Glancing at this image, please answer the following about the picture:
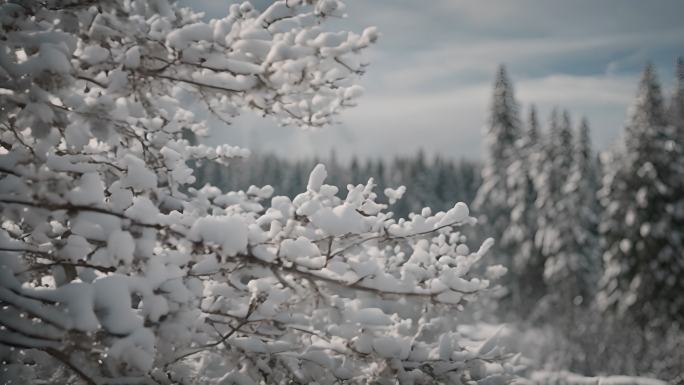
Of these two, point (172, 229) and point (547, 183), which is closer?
point (172, 229)

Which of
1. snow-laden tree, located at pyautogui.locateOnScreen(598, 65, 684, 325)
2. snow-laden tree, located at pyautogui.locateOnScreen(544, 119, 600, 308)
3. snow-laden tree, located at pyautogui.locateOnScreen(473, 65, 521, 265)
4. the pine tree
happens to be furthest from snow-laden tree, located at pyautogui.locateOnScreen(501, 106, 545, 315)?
snow-laden tree, located at pyautogui.locateOnScreen(598, 65, 684, 325)

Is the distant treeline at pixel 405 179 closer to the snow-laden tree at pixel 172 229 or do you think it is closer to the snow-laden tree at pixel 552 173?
the snow-laden tree at pixel 552 173

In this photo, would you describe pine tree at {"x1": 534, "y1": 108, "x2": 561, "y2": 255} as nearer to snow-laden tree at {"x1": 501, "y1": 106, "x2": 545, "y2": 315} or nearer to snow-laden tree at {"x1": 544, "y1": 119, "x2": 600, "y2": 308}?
snow-laden tree at {"x1": 544, "y1": 119, "x2": 600, "y2": 308}

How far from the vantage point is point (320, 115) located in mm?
3406

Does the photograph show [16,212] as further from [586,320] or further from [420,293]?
[586,320]

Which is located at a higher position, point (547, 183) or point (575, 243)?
point (547, 183)

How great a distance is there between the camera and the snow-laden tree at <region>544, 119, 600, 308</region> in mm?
29406

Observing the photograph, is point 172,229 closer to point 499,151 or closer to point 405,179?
point 499,151

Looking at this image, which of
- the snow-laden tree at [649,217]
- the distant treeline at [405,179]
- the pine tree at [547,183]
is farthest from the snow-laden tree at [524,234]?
the distant treeline at [405,179]

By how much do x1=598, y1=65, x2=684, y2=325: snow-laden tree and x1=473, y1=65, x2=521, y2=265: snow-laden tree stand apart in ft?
36.1

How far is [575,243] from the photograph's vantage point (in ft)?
97.1

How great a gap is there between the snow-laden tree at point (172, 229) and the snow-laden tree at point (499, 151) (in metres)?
33.7

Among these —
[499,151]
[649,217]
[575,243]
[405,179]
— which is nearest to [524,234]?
[575,243]

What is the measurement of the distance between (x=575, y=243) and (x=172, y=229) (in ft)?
102
